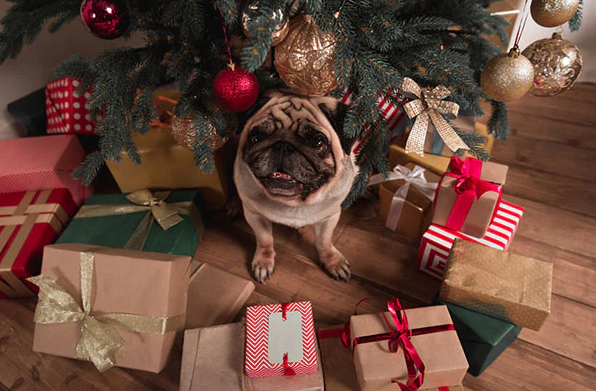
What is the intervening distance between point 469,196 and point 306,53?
1.78 feet

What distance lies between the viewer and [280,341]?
0.72m

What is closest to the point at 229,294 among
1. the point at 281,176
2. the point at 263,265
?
the point at 263,265

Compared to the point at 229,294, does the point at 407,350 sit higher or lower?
higher

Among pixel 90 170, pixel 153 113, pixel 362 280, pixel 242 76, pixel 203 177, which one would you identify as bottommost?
pixel 362 280

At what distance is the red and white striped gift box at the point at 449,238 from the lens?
3.09ft

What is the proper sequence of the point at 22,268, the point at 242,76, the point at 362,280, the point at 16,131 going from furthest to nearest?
1. the point at 16,131
2. the point at 362,280
3. the point at 22,268
4. the point at 242,76

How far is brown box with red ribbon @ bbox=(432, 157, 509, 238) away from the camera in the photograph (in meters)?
0.89

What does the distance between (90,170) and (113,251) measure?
193 millimetres

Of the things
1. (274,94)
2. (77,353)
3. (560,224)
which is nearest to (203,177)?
(274,94)

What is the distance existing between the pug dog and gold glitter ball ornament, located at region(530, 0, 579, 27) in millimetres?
465

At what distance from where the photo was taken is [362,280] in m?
1.03

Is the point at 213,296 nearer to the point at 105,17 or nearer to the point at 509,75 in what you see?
the point at 105,17

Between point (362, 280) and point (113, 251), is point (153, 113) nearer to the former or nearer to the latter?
point (113, 251)

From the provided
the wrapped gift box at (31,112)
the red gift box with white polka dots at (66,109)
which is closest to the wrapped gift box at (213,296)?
the red gift box with white polka dots at (66,109)
